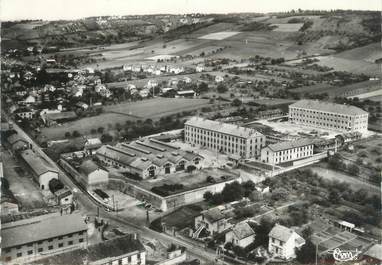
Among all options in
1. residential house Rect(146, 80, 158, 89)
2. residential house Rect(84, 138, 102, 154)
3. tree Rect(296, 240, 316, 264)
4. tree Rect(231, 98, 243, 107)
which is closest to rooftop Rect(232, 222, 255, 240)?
tree Rect(296, 240, 316, 264)

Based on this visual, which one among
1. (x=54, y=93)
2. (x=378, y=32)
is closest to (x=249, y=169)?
(x=54, y=93)

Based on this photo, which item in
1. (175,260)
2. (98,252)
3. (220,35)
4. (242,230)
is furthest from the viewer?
(220,35)

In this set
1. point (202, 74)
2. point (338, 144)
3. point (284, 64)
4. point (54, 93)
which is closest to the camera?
point (338, 144)

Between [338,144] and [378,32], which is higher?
[378,32]

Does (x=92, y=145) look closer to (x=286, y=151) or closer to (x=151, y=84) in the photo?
(x=286, y=151)

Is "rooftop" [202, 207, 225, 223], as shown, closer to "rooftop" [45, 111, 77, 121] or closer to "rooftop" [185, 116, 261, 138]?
"rooftop" [185, 116, 261, 138]

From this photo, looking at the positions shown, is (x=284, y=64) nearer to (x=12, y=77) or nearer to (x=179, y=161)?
(x=12, y=77)

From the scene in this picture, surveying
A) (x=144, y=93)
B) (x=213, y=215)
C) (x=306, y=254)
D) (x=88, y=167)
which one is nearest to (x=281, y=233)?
(x=306, y=254)

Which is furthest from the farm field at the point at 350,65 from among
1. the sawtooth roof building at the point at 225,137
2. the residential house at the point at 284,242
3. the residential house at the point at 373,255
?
the residential house at the point at 284,242
